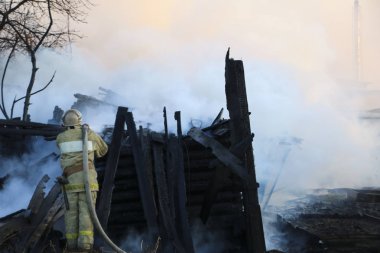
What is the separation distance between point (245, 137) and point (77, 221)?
2.18m

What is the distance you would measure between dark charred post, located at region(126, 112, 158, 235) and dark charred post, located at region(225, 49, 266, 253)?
1.11 metres

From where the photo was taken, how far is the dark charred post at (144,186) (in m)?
5.22

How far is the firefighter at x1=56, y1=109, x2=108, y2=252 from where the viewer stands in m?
4.43

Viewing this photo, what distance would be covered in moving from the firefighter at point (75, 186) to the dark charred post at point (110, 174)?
62 cm

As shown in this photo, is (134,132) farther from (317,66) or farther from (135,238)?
(317,66)

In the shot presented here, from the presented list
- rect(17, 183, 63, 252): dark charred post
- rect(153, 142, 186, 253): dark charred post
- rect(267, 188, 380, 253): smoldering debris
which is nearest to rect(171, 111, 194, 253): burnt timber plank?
rect(153, 142, 186, 253): dark charred post

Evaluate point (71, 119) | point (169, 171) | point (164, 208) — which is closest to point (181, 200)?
point (164, 208)

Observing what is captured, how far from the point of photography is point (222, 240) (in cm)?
654

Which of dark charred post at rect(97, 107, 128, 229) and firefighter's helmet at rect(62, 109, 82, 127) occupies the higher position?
firefighter's helmet at rect(62, 109, 82, 127)

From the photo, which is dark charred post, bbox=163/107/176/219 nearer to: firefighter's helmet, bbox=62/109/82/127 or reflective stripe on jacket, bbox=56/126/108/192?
reflective stripe on jacket, bbox=56/126/108/192

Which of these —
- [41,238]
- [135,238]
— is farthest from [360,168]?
[41,238]

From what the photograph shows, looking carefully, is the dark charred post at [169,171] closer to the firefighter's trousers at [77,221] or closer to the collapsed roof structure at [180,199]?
the collapsed roof structure at [180,199]

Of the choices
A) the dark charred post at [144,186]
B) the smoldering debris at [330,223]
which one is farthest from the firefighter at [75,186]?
the smoldering debris at [330,223]

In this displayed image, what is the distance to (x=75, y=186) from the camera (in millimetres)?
4461
